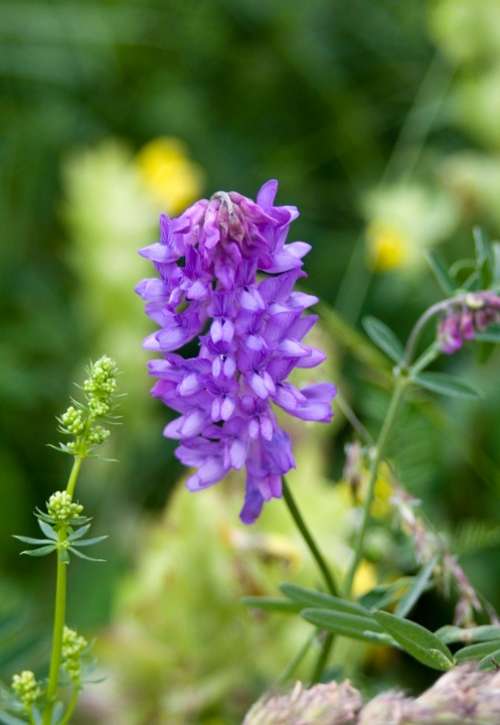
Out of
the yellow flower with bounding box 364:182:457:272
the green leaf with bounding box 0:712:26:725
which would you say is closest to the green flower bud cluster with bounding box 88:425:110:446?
the green leaf with bounding box 0:712:26:725

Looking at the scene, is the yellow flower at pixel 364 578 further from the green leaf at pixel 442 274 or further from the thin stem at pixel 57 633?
the thin stem at pixel 57 633

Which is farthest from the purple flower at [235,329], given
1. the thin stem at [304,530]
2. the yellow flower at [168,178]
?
the yellow flower at [168,178]

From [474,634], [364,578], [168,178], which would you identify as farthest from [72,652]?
[168,178]

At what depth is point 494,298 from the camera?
30.3 inches

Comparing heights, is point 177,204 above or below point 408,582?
above

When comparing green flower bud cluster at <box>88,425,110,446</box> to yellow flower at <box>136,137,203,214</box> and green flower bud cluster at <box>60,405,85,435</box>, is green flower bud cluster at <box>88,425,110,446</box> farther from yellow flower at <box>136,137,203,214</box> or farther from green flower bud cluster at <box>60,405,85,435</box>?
yellow flower at <box>136,137,203,214</box>

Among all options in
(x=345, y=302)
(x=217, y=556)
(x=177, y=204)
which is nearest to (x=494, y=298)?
(x=217, y=556)

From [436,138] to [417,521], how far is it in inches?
60.3

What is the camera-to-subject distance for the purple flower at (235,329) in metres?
0.66

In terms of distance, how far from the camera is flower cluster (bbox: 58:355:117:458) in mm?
655

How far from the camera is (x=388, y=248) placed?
1.79 meters

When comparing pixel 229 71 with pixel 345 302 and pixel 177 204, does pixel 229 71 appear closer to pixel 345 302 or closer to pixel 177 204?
pixel 177 204

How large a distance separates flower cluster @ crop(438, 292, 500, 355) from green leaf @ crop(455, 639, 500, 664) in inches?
7.8

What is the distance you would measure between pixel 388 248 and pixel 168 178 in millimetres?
408
